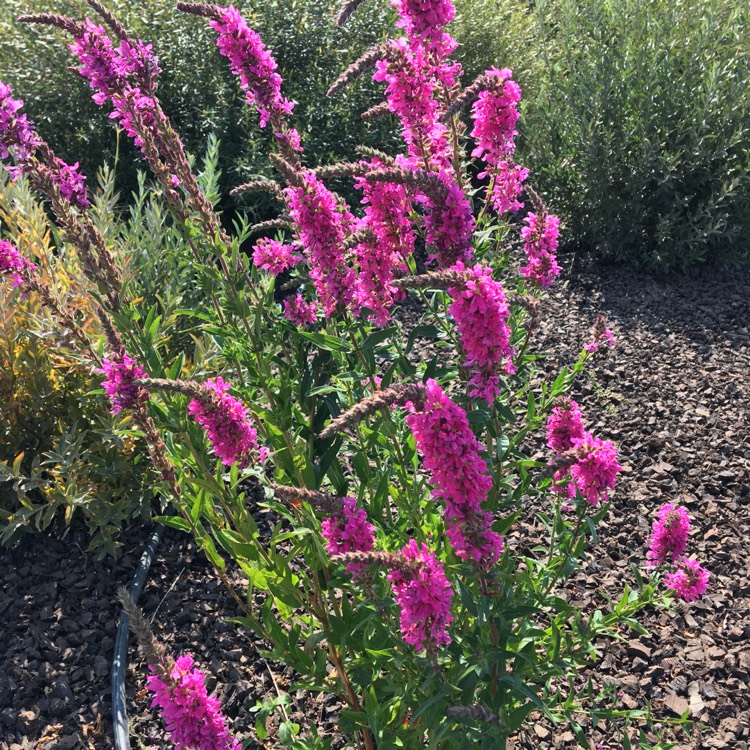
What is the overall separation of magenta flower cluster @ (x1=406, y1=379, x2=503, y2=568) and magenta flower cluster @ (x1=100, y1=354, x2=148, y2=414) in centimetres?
94

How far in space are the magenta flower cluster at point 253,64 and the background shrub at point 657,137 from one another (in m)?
3.77

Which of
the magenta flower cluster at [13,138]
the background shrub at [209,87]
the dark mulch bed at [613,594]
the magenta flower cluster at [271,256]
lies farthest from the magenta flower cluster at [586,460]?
the background shrub at [209,87]

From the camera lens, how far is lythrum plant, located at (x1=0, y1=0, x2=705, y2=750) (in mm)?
1772

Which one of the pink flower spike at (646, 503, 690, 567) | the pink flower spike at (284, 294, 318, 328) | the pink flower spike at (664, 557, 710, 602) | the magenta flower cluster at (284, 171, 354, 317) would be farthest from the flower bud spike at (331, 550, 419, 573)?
the pink flower spike at (664, 557, 710, 602)

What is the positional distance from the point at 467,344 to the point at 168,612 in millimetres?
2248

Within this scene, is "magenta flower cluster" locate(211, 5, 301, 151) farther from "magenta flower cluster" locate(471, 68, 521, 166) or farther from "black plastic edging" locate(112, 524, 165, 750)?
"black plastic edging" locate(112, 524, 165, 750)

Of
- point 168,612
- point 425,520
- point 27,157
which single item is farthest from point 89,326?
point 425,520

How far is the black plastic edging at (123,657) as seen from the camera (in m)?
2.85

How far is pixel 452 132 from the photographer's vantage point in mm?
2357

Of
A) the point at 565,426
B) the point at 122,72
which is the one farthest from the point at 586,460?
the point at 122,72

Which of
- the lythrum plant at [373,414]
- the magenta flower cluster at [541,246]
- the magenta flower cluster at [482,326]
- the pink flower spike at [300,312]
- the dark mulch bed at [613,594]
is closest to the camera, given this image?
the magenta flower cluster at [482,326]

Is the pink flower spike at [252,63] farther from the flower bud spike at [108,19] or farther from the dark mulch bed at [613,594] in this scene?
the dark mulch bed at [613,594]

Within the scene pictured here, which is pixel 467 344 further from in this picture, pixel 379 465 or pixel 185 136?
pixel 185 136

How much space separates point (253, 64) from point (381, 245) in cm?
66
